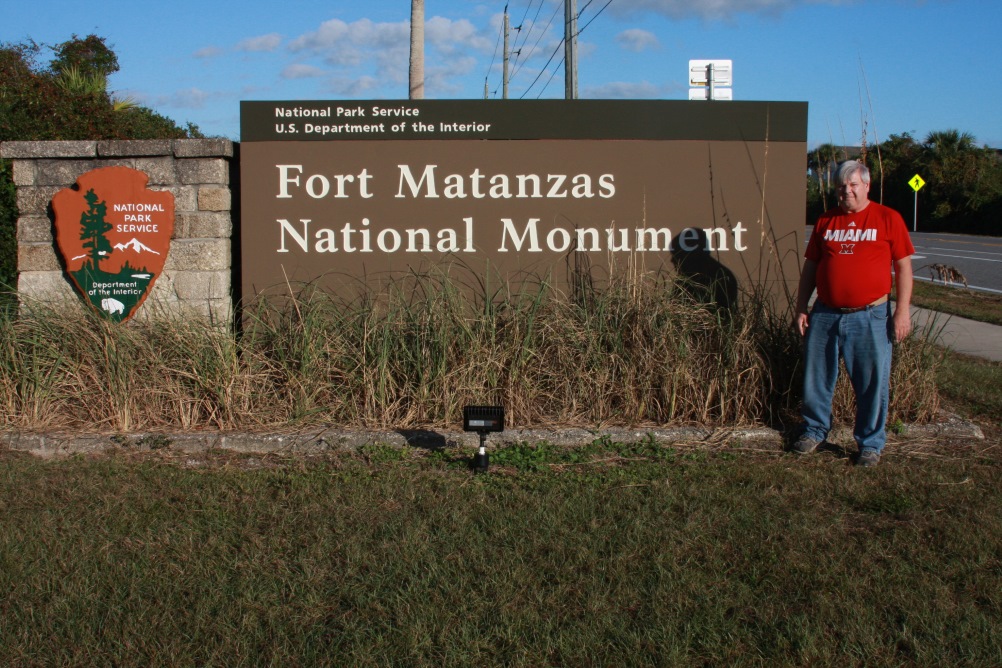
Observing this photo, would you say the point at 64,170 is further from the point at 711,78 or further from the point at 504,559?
the point at 711,78

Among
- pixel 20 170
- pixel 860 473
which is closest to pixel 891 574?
pixel 860 473

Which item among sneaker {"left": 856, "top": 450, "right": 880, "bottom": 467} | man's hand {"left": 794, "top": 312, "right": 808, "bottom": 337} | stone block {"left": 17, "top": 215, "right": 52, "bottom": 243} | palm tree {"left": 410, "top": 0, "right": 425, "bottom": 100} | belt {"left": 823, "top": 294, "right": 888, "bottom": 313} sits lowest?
sneaker {"left": 856, "top": 450, "right": 880, "bottom": 467}

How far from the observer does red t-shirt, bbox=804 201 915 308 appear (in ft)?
17.2

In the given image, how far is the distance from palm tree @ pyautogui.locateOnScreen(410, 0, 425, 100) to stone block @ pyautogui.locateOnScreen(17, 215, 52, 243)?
29.1 ft

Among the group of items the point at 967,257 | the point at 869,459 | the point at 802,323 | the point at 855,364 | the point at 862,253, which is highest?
the point at 967,257

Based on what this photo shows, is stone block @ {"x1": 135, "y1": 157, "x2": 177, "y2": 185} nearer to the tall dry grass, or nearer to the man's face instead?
the tall dry grass

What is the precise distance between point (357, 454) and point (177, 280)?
87.0 inches

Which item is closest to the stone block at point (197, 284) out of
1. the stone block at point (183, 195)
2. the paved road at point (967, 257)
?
the stone block at point (183, 195)

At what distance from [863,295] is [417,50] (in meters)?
11.3

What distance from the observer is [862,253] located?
5266 millimetres

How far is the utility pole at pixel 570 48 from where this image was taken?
15484mm

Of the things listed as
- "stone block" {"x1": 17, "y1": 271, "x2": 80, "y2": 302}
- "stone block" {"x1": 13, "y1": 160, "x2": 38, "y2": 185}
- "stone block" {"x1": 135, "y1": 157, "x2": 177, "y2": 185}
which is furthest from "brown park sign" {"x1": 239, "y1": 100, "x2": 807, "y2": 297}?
"stone block" {"x1": 13, "y1": 160, "x2": 38, "y2": 185}

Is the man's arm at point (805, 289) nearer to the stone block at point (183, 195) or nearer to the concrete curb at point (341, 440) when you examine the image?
the concrete curb at point (341, 440)

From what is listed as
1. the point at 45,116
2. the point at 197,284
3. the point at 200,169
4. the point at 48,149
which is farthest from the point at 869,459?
the point at 45,116
